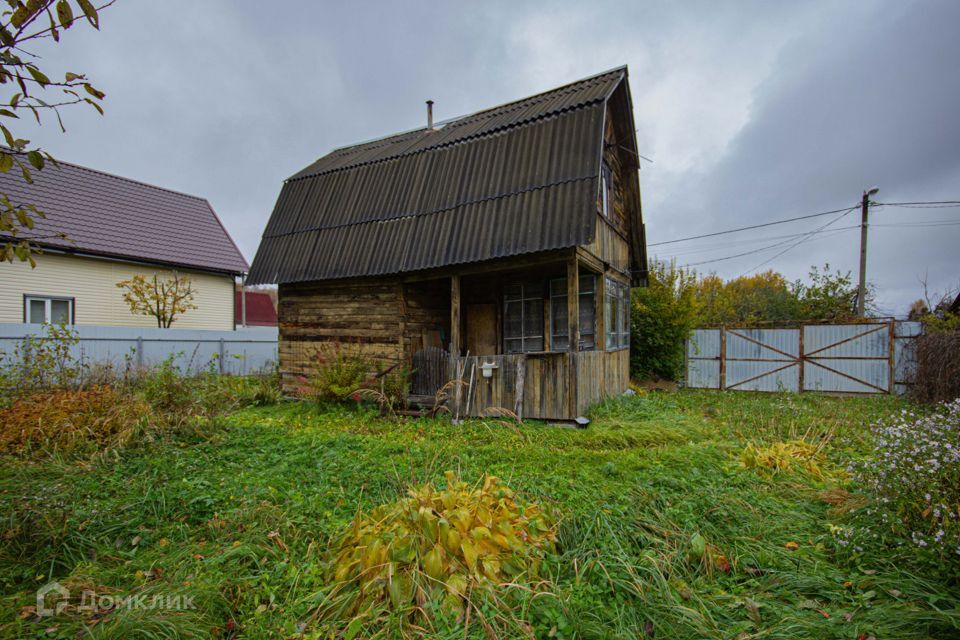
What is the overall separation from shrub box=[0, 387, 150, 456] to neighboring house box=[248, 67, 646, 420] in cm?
463

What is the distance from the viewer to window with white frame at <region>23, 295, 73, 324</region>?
44.3 feet

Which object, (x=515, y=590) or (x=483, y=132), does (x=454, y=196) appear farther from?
(x=515, y=590)

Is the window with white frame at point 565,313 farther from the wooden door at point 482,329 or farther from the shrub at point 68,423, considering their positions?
the shrub at point 68,423

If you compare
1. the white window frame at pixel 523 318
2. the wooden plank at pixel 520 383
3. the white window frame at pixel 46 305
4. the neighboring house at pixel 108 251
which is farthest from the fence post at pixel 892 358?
the white window frame at pixel 46 305

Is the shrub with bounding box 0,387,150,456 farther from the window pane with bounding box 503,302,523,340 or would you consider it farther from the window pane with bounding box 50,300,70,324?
the window pane with bounding box 50,300,70,324

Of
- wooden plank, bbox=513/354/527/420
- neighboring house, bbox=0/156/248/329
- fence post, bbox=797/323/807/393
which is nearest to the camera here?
wooden plank, bbox=513/354/527/420

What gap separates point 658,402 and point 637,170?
235 inches

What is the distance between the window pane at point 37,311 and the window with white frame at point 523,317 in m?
14.5

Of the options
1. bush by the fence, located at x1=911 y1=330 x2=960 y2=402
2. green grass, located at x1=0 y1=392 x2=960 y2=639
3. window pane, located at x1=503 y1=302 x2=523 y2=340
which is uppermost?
window pane, located at x1=503 y1=302 x2=523 y2=340

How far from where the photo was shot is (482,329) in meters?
11.0

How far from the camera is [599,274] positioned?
9.42m

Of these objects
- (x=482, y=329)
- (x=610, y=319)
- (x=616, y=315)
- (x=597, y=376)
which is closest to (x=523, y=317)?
(x=482, y=329)

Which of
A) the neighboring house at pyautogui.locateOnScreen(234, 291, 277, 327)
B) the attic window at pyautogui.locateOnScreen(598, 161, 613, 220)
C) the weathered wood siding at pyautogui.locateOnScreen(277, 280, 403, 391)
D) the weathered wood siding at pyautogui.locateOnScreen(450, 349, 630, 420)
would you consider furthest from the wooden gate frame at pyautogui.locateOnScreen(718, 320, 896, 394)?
the neighboring house at pyautogui.locateOnScreen(234, 291, 277, 327)

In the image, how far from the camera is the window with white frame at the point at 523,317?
10125 mm
